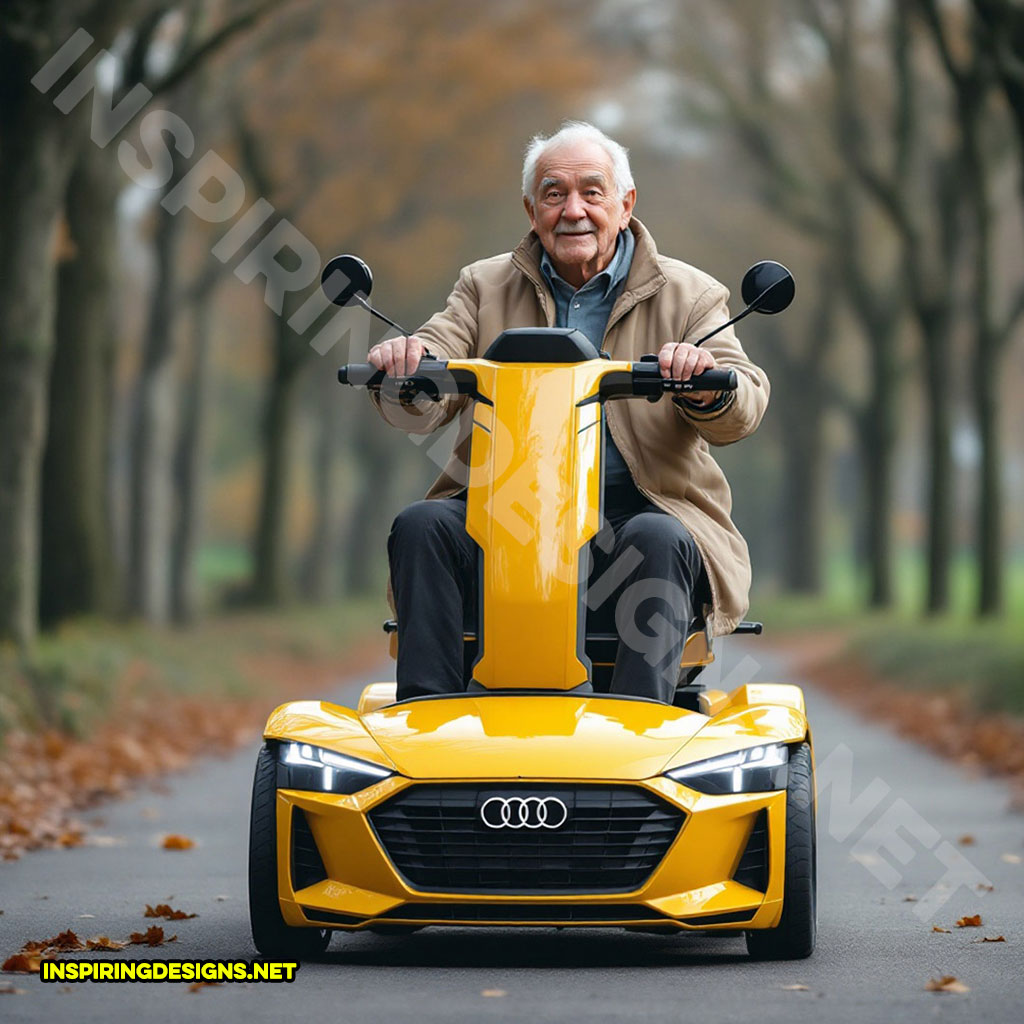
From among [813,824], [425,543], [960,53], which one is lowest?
[813,824]

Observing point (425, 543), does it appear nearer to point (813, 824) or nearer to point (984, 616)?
point (813, 824)

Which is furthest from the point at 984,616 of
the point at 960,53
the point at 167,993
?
the point at 167,993

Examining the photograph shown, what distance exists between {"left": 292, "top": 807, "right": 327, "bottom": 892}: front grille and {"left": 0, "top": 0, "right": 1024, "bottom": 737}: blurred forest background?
279 inches

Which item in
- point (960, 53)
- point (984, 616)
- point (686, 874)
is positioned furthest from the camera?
point (960, 53)

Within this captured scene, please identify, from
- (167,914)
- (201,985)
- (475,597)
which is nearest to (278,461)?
(167,914)

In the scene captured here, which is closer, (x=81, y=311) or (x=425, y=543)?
(x=425, y=543)

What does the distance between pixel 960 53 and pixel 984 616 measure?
7053 mm

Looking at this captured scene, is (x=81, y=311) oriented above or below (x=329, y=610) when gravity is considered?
above

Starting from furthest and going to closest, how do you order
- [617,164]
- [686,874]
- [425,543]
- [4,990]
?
1. [617,164]
2. [425,543]
3. [686,874]
4. [4,990]

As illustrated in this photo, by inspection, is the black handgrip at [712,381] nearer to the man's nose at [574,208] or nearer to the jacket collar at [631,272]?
the jacket collar at [631,272]

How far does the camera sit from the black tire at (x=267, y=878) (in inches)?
216

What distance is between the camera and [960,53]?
968 inches

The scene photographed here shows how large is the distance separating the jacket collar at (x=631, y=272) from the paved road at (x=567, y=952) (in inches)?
75.6

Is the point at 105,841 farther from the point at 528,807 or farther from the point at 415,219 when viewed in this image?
the point at 415,219
